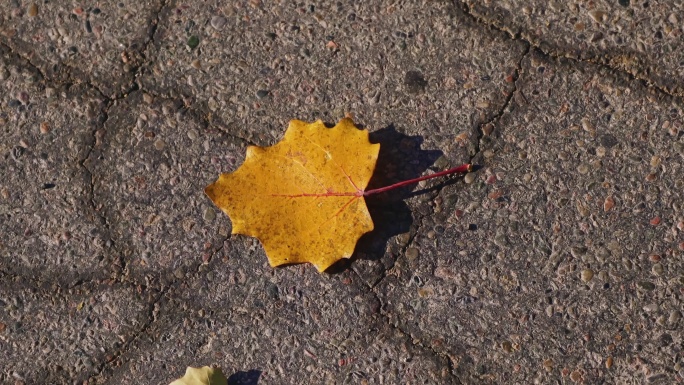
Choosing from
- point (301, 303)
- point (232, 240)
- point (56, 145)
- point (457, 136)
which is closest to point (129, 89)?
point (56, 145)

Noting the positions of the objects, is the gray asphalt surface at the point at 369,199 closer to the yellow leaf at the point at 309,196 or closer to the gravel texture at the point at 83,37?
the gravel texture at the point at 83,37

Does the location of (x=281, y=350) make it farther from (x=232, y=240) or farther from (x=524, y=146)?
(x=524, y=146)

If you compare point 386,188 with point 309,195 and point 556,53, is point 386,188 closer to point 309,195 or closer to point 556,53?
point 309,195

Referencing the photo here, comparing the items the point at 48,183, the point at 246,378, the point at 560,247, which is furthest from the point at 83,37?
the point at 560,247

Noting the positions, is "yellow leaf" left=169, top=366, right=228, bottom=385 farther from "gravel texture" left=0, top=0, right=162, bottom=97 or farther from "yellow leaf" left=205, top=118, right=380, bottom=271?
"gravel texture" left=0, top=0, right=162, bottom=97

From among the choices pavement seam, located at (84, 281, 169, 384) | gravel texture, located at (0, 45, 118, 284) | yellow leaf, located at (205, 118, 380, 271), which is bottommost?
pavement seam, located at (84, 281, 169, 384)

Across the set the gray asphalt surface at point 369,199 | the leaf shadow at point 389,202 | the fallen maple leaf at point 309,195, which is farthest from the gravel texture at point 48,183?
the leaf shadow at point 389,202

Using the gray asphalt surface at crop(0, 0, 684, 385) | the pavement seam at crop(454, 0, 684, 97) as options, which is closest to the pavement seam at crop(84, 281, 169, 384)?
the gray asphalt surface at crop(0, 0, 684, 385)
